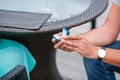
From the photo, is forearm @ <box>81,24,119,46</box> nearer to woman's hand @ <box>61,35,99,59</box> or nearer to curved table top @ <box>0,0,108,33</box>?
curved table top @ <box>0,0,108,33</box>

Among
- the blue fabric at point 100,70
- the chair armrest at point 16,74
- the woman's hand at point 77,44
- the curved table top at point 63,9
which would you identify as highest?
the curved table top at point 63,9

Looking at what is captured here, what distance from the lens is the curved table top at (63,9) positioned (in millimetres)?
1200

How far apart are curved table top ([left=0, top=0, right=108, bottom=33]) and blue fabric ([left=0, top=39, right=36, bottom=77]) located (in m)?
0.19

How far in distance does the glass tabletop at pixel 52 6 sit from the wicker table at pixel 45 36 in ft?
0.18

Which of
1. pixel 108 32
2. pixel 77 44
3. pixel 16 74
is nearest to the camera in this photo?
pixel 16 74

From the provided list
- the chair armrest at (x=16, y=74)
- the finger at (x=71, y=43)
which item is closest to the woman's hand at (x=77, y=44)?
the finger at (x=71, y=43)

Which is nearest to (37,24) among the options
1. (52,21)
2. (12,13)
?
(52,21)

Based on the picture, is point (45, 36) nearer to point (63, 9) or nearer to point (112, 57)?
point (63, 9)

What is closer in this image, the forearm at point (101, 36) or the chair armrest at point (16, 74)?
the chair armrest at point (16, 74)

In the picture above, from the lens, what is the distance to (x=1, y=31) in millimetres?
1099

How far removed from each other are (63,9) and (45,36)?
7.2 inches

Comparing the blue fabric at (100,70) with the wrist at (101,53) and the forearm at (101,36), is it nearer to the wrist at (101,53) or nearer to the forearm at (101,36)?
the forearm at (101,36)

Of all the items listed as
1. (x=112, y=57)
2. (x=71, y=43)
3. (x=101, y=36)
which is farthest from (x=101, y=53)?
(x=101, y=36)

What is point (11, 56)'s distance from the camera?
1.19 metres
